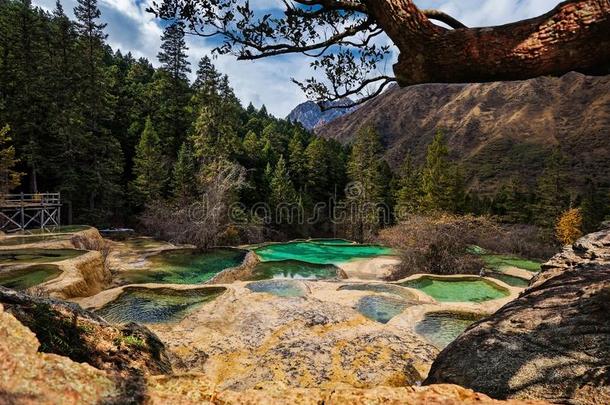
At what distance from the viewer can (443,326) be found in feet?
29.1

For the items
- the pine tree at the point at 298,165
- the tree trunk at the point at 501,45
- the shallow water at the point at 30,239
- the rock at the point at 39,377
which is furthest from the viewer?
the pine tree at the point at 298,165

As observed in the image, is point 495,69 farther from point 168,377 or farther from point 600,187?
point 600,187

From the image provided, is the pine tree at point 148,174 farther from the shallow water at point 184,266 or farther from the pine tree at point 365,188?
the pine tree at point 365,188

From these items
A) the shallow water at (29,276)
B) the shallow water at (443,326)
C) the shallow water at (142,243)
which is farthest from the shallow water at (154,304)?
the shallow water at (142,243)

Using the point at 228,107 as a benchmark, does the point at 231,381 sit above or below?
below

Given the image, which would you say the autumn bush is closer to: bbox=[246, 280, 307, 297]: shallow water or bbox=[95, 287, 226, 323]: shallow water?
bbox=[246, 280, 307, 297]: shallow water

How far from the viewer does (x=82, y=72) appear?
1256 inches

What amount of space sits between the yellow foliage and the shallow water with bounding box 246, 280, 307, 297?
28.1 meters

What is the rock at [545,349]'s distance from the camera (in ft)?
8.49

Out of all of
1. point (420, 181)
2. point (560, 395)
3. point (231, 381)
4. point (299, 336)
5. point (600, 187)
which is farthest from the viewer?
point (600, 187)

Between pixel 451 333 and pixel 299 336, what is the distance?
13.0 feet

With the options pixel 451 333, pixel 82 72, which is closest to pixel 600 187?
pixel 451 333

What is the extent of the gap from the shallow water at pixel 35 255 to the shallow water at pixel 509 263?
22341mm

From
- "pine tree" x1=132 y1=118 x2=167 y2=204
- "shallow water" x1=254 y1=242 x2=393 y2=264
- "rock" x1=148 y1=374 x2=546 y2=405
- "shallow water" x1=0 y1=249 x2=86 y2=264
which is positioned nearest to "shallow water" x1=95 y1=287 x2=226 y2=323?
"shallow water" x1=0 y1=249 x2=86 y2=264
